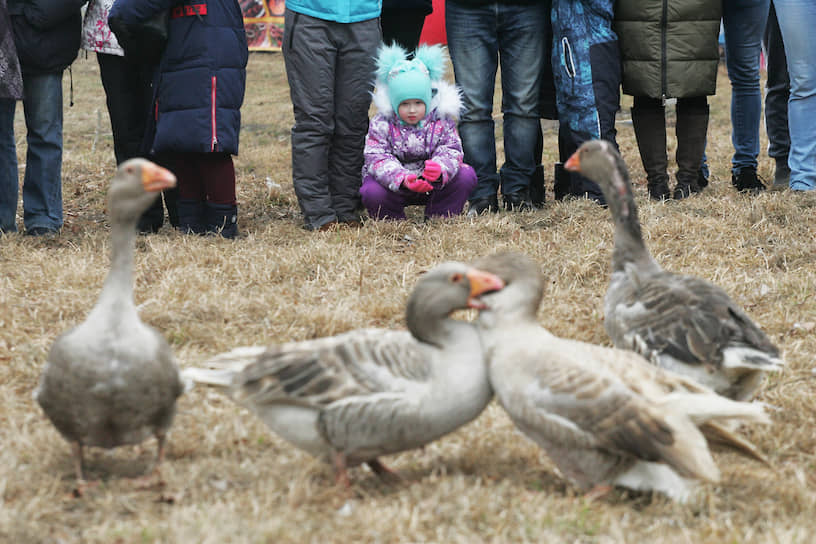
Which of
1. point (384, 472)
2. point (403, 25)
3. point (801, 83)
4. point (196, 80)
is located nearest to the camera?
point (384, 472)

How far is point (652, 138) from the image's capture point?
24.0 ft

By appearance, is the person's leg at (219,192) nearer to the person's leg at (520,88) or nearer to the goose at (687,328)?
the person's leg at (520,88)

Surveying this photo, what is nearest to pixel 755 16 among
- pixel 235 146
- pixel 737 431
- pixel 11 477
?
pixel 235 146

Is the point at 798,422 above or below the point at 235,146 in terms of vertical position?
below

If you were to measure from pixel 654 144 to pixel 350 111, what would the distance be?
94.5 inches

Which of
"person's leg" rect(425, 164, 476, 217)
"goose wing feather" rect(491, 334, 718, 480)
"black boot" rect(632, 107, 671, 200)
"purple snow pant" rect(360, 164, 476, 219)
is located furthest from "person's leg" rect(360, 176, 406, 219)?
"goose wing feather" rect(491, 334, 718, 480)

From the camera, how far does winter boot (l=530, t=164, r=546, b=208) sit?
7.70 m

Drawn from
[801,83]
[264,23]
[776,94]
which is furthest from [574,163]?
[264,23]

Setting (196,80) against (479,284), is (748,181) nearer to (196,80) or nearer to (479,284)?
(196,80)

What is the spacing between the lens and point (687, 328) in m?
3.63

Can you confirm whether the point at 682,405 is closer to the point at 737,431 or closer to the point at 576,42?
the point at 737,431

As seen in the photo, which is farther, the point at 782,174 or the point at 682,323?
the point at 782,174

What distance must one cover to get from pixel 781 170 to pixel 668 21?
1.82 m

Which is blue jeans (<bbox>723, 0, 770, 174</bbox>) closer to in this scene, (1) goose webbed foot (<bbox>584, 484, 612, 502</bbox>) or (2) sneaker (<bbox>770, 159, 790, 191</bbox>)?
(2) sneaker (<bbox>770, 159, 790, 191</bbox>)
